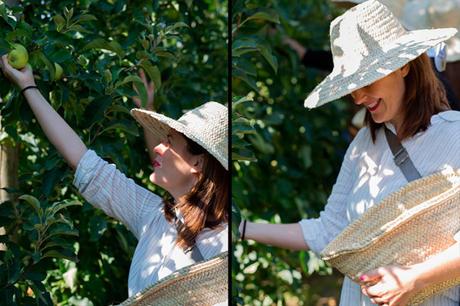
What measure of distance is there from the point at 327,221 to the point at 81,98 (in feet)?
2.08

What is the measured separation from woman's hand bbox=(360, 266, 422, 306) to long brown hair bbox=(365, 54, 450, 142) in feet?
Result: 0.95

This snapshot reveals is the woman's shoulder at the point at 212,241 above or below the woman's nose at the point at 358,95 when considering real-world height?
below

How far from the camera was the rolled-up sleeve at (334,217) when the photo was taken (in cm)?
197

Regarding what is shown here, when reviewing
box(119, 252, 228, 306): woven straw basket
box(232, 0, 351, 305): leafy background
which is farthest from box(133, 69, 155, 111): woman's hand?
box(232, 0, 351, 305): leafy background

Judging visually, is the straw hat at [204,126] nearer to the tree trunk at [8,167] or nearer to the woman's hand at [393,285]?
the woman's hand at [393,285]

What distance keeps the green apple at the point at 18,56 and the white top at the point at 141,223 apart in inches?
8.9

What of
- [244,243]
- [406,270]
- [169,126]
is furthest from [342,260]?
[244,243]

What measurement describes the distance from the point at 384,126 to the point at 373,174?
0.10m

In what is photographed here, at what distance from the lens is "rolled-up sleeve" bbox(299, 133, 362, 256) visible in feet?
6.45

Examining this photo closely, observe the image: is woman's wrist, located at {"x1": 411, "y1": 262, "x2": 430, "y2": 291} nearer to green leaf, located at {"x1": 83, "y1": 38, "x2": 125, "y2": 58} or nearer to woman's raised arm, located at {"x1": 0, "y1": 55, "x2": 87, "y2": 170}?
woman's raised arm, located at {"x1": 0, "y1": 55, "x2": 87, "y2": 170}

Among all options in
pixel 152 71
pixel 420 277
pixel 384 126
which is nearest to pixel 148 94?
pixel 152 71

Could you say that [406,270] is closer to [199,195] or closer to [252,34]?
[199,195]

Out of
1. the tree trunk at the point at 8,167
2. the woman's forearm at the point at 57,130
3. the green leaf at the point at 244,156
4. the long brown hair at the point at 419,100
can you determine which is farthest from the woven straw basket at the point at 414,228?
the tree trunk at the point at 8,167

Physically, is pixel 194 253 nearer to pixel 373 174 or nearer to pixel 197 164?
pixel 197 164
